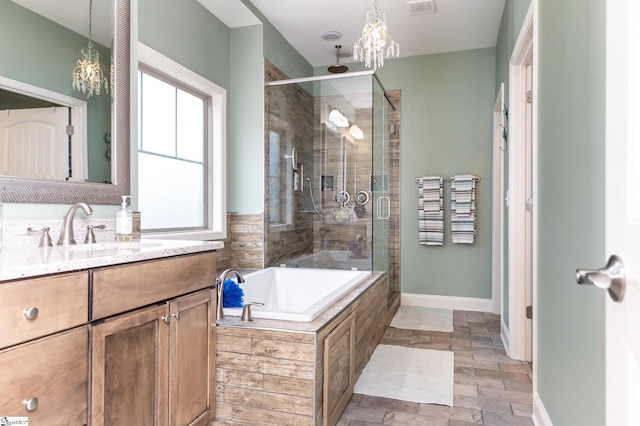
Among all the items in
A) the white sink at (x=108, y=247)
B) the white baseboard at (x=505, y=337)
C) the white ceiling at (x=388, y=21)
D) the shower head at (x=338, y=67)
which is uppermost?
the white ceiling at (x=388, y=21)

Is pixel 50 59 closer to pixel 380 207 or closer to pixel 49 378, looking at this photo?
pixel 49 378

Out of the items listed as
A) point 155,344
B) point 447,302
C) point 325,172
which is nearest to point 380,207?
point 325,172

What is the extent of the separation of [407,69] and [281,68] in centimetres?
146

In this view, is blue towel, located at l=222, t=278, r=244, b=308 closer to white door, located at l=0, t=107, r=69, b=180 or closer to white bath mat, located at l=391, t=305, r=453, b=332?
white door, located at l=0, t=107, r=69, b=180

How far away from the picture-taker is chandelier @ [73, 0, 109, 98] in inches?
74.2

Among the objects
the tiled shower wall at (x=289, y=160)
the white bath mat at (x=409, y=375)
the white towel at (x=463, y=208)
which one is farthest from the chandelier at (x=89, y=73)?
the white towel at (x=463, y=208)

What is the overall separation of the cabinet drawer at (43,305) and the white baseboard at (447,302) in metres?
3.73

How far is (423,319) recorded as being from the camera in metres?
3.93

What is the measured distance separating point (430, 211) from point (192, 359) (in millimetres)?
3146

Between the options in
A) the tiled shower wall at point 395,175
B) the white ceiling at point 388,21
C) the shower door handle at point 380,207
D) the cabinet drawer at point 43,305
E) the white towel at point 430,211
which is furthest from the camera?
the tiled shower wall at point 395,175

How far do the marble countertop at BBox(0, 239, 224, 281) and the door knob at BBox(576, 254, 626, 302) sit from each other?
1.30 metres

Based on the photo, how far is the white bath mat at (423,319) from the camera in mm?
3695

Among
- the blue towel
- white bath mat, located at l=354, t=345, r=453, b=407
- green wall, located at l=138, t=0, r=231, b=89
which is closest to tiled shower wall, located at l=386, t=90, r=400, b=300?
white bath mat, located at l=354, t=345, r=453, b=407

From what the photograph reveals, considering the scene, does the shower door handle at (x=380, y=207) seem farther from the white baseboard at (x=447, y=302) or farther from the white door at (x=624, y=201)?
the white door at (x=624, y=201)
